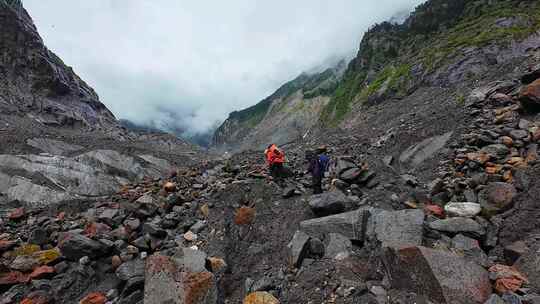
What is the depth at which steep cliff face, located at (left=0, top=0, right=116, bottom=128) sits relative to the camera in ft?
128

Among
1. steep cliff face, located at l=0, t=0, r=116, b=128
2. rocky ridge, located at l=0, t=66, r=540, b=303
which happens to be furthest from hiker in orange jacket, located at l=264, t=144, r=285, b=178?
steep cliff face, located at l=0, t=0, r=116, b=128

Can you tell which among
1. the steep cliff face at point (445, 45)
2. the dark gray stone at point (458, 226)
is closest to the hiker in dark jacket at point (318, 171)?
the dark gray stone at point (458, 226)

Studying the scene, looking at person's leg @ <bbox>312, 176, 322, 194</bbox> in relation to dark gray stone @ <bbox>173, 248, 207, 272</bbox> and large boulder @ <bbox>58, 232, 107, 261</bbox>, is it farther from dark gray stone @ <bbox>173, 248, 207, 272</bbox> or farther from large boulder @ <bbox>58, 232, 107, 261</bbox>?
large boulder @ <bbox>58, 232, 107, 261</bbox>

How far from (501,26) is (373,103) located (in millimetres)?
15285

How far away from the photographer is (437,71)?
28594 mm

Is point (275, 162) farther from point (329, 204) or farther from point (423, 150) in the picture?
point (423, 150)

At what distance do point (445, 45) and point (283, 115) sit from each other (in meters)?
79.4

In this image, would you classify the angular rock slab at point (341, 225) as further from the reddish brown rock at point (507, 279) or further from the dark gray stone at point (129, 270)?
the dark gray stone at point (129, 270)

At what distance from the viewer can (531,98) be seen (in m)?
9.55

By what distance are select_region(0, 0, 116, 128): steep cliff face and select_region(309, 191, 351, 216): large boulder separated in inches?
1640

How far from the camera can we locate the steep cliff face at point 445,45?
26750 millimetres

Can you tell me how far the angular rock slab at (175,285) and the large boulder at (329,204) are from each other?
12.0 feet

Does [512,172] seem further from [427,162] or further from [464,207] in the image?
[427,162]

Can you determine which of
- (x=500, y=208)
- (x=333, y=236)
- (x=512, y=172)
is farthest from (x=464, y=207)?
(x=333, y=236)
